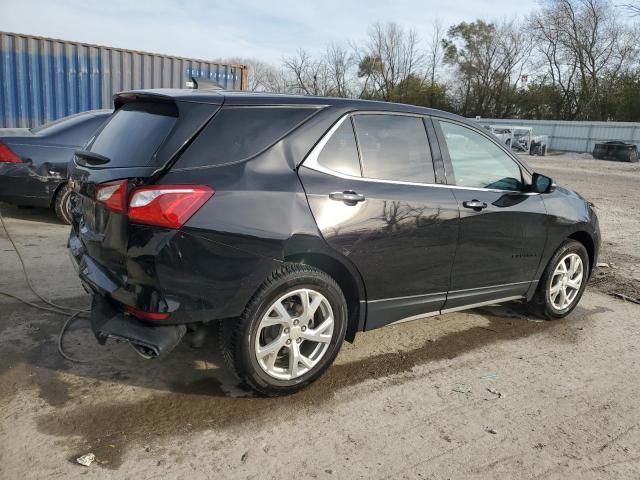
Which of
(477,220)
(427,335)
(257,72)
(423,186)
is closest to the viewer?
(423,186)

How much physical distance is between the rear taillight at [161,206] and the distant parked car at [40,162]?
185 inches

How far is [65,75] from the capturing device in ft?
38.4

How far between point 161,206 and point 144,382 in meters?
1.22

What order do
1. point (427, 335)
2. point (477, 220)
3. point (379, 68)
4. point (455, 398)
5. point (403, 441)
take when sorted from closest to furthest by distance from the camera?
point (403, 441)
point (455, 398)
point (477, 220)
point (427, 335)
point (379, 68)

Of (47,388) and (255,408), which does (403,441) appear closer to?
(255,408)

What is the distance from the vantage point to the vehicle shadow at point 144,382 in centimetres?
279

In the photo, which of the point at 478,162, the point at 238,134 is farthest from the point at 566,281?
the point at 238,134

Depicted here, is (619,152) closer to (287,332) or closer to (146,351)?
(287,332)

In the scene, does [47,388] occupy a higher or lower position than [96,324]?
lower

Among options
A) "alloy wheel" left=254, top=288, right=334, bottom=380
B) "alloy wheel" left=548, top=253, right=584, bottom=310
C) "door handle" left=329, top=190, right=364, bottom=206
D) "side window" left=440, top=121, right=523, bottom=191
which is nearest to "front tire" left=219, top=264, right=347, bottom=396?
"alloy wheel" left=254, top=288, right=334, bottom=380

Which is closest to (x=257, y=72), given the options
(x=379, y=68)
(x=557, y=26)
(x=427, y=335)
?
(x=379, y=68)

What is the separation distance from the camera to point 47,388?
3.11 metres

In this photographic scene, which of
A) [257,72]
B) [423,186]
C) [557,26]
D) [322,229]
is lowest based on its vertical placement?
[322,229]

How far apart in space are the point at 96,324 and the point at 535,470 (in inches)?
94.2
